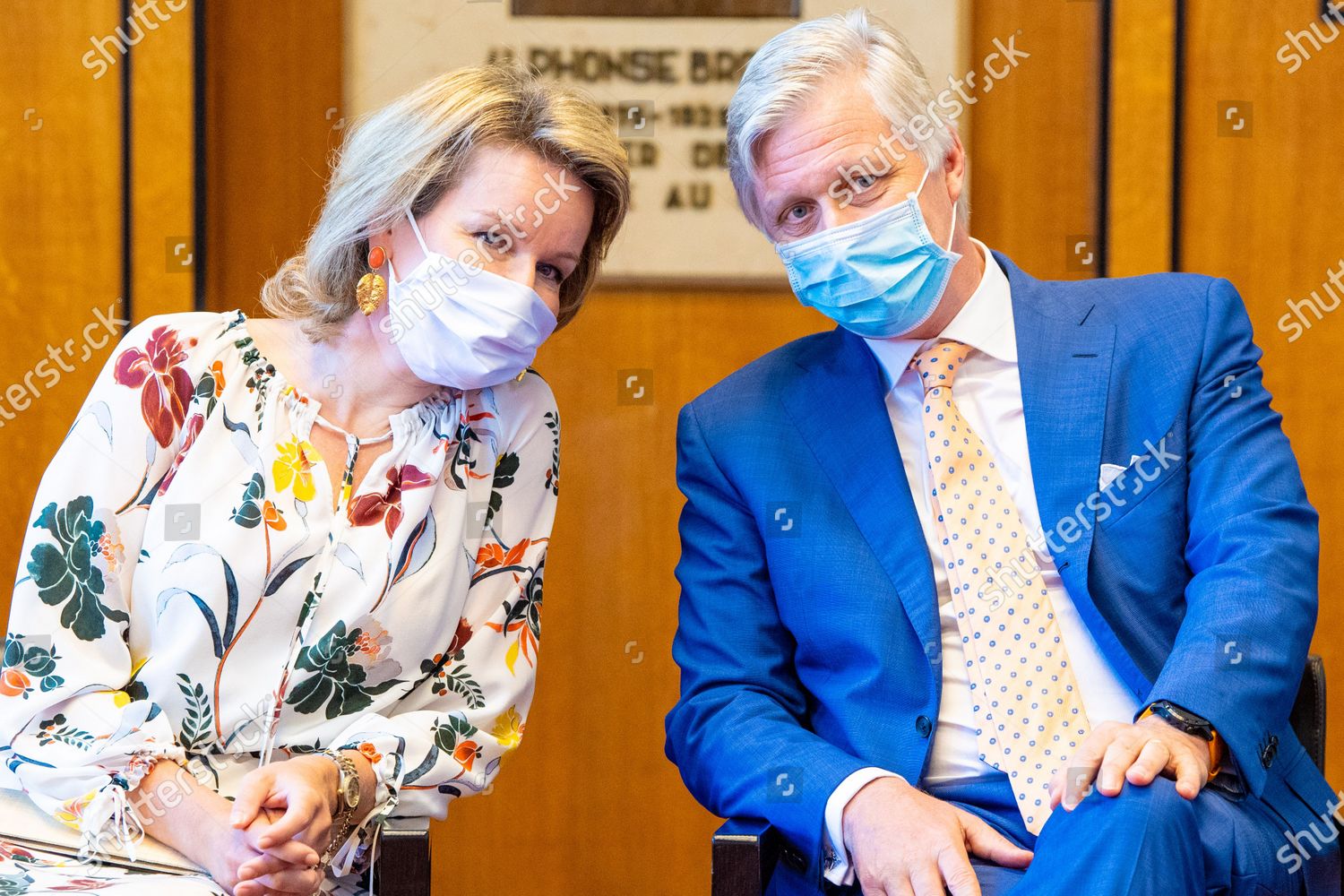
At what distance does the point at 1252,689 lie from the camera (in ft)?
5.34

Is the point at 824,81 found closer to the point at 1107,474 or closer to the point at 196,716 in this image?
the point at 1107,474

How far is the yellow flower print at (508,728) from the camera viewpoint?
6.23 feet

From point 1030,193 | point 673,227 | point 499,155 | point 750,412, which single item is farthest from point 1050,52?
point 499,155

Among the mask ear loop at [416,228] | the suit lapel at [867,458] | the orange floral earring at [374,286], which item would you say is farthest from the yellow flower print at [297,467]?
the suit lapel at [867,458]

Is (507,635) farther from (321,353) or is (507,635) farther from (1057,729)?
(1057,729)

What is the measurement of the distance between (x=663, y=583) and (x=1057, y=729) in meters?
1.22

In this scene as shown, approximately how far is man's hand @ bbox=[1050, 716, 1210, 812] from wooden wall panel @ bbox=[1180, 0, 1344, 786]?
141 centimetres

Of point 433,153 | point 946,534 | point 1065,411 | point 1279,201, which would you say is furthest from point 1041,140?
point 433,153

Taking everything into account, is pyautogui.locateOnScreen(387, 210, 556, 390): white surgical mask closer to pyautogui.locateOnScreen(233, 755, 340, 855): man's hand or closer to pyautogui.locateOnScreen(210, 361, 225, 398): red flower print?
pyautogui.locateOnScreen(210, 361, 225, 398): red flower print

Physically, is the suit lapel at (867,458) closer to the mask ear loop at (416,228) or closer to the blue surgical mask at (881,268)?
the blue surgical mask at (881,268)

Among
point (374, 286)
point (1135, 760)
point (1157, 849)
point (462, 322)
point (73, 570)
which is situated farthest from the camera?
point (374, 286)

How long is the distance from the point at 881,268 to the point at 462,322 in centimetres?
58

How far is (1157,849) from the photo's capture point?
55.4 inches

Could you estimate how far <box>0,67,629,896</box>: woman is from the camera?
5.50 feet
